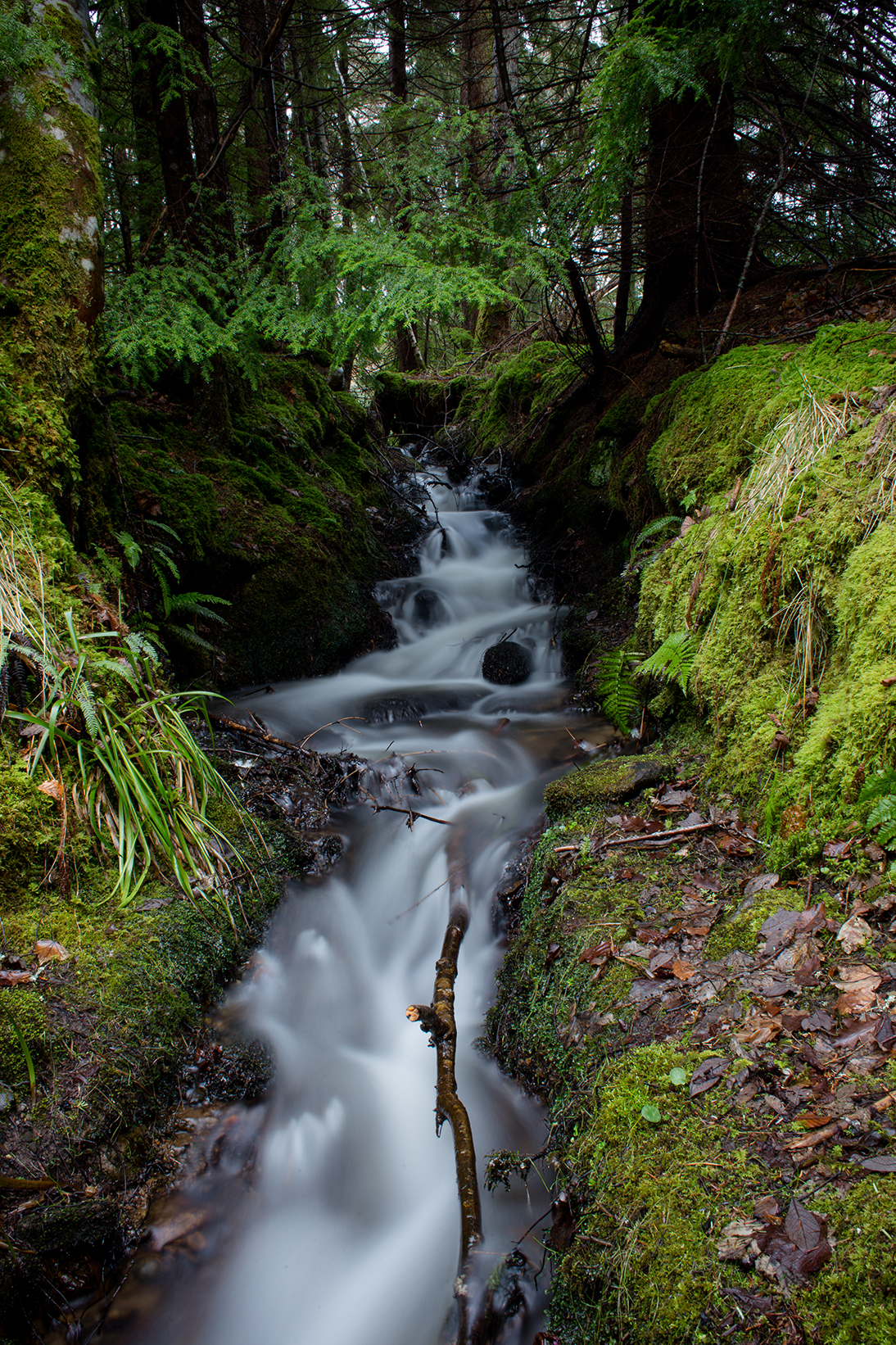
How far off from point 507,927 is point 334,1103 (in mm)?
1139

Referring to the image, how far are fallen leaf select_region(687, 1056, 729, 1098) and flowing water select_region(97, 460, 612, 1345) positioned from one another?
80cm

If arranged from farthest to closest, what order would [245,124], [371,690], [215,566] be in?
[245,124] < [371,690] < [215,566]

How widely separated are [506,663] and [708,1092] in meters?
4.86

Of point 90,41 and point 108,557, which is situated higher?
point 90,41

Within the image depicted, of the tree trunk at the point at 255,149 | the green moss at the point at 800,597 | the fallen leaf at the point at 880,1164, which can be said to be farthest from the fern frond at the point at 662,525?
the tree trunk at the point at 255,149

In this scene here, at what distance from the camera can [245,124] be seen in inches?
348

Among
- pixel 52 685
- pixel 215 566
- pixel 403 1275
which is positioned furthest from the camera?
pixel 215 566

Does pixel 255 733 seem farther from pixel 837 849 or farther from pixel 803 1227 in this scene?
pixel 803 1227

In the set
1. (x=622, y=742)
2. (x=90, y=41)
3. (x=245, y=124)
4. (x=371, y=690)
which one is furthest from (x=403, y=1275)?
(x=245, y=124)

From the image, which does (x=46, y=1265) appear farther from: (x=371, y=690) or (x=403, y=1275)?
(x=371, y=690)

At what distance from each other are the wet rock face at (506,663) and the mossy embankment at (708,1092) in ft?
11.7

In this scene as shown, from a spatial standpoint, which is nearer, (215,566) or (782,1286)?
(782,1286)

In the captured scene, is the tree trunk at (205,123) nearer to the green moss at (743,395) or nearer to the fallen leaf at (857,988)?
the green moss at (743,395)

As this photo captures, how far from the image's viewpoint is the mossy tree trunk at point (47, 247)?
3299mm
